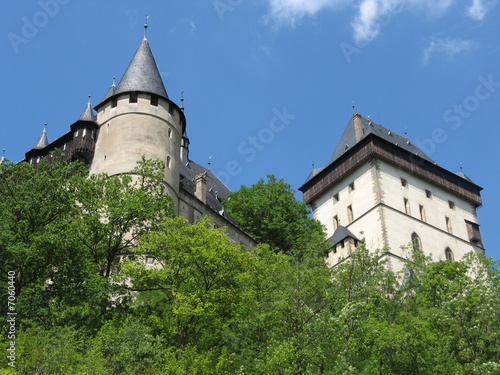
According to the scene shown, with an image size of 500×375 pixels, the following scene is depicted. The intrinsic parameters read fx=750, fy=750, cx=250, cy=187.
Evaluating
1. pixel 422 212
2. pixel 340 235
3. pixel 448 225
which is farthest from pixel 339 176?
pixel 448 225

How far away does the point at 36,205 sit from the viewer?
22812mm

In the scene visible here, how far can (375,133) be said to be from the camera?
50062 mm

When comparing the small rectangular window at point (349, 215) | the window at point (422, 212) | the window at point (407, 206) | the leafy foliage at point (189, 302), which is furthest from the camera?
the small rectangular window at point (349, 215)

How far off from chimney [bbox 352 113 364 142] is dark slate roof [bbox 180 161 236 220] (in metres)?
10.4

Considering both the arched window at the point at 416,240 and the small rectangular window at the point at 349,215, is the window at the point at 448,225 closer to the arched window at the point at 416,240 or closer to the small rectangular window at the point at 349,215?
the arched window at the point at 416,240

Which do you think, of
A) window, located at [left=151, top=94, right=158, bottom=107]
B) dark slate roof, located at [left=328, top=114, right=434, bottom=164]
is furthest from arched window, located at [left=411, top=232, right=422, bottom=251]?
window, located at [left=151, top=94, right=158, bottom=107]

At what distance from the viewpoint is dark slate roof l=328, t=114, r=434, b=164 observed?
2008 inches

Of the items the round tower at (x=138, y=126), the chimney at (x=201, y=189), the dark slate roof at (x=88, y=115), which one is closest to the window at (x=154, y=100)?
the round tower at (x=138, y=126)

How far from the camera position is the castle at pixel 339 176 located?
3309 centimetres

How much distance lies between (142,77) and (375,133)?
20.4 metres

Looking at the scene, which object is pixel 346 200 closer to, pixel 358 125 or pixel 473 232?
pixel 358 125

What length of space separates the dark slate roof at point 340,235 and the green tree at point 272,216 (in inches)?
53.4

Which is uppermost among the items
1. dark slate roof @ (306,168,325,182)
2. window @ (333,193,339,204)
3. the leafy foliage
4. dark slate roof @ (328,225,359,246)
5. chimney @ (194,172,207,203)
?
dark slate roof @ (306,168,325,182)

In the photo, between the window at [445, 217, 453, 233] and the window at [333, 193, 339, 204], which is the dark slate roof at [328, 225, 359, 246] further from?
the window at [445, 217, 453, 233]
